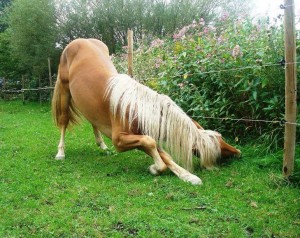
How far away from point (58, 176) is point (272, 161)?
247 centimetres

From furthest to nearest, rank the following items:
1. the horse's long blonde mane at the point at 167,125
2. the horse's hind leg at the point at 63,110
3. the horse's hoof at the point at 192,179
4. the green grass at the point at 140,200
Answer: the horse's hind leg at the point at 63,110 < the horse's long blonde mane at the point at 167,125 < the horse's hoof at the point at 192,179 < the green grass at the point at 140,200

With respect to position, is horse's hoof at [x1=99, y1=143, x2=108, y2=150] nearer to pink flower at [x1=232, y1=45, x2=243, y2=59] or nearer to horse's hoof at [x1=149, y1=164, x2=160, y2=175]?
horse's hoof at [x1=149, y1=164, x2=160, y2=175]

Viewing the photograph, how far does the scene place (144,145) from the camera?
412cm

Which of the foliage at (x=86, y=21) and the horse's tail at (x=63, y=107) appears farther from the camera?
the foliage at (x=86, y=21)

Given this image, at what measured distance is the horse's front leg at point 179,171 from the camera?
3863mm

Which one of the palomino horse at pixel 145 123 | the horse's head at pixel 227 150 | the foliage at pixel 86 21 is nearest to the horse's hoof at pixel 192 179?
the palomino horse at pixel 145 123

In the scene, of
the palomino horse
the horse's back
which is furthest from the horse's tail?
the palomino horse

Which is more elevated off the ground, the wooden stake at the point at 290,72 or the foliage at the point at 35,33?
the foliage at the point at 35,33

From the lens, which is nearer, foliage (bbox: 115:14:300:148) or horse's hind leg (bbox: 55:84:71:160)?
foliage (bbox: 115:14:300:148)

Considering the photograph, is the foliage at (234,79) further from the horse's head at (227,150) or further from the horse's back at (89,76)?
the horse's back at (89,76)

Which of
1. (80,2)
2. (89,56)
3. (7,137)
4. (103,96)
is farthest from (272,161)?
(80,2)

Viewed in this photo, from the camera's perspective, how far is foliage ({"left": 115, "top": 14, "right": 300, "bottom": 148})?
186 inches

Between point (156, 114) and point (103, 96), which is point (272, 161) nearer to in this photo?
point (156, 114)

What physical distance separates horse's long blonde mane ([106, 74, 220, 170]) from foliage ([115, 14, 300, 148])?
0.96 m
